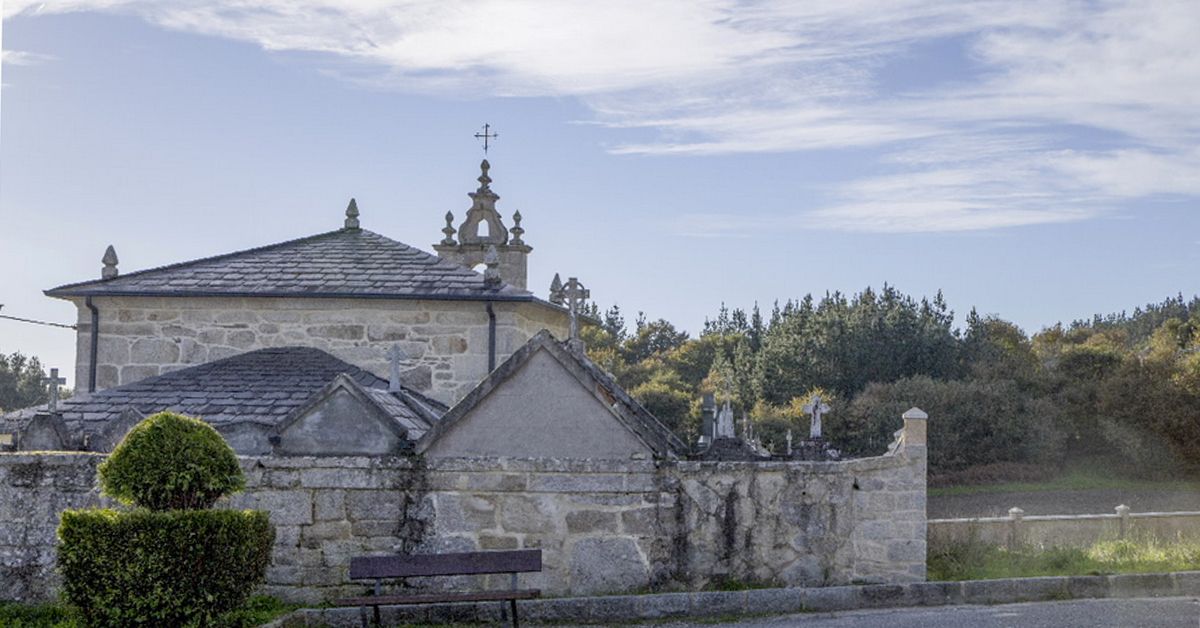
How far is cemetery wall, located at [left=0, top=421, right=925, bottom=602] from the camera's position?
36.1 feet

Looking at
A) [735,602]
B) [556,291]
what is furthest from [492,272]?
[735,602]

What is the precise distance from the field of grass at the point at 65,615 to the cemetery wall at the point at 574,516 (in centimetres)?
22

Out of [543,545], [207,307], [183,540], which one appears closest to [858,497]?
[543,545]

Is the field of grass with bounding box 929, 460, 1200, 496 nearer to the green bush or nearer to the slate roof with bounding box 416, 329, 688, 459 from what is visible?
the slate roof with bounding box 416, 329, 688, 459

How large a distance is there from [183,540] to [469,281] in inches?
443

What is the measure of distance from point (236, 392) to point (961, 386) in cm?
2476

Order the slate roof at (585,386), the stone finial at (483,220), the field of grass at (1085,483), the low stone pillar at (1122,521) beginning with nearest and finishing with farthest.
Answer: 1. the slate roof at (585,386)
2. the low stone pillar at (1122,521)
3. the stone finial at (483,220)
4. the field of grass at (1085,483)

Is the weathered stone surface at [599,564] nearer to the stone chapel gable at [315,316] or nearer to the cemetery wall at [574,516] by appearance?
the cemetery wall at [574,516]

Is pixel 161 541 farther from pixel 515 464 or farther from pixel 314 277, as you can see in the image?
pixel 314 277

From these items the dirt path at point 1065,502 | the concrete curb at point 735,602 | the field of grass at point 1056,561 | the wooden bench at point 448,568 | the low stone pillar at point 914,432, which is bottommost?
the dirt path at point 1065,502

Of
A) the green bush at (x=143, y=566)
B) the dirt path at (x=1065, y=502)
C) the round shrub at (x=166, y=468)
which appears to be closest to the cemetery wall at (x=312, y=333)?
the round shrub at (x=166, y=468)

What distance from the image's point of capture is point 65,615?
10.4 metres

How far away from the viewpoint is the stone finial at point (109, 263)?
838 inches

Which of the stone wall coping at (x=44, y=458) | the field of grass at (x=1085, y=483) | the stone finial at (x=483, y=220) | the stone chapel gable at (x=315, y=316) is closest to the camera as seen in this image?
the stone wall coping at (x=44, y=458)
